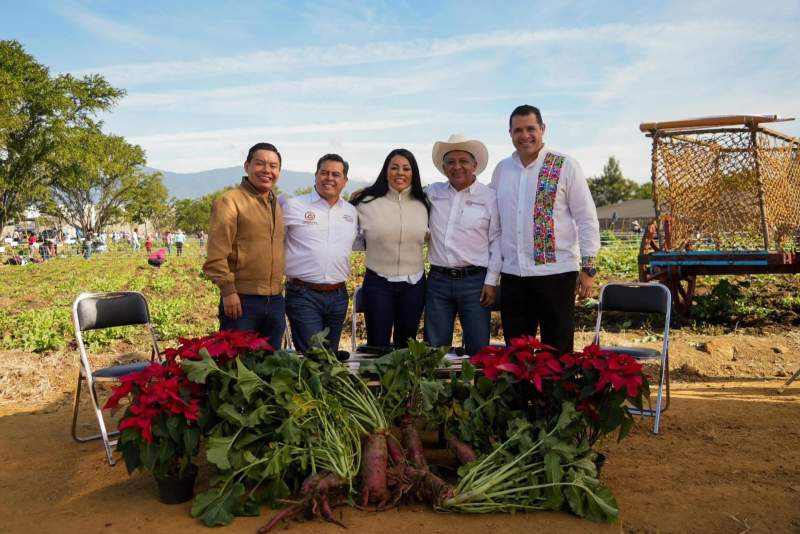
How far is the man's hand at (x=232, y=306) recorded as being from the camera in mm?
3900

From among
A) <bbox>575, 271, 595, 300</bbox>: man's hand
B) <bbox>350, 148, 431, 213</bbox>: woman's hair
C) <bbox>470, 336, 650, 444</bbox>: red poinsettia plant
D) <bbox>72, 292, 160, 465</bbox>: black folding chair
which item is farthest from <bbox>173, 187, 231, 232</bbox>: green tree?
<bbox>470, 336, 650, 444</bbox>: red poinsettia plant

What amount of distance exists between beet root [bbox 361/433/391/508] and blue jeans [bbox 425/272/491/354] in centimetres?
121

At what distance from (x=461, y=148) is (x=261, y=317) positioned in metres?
1.68

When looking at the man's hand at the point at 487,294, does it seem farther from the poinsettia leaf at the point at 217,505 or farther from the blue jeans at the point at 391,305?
the poinsettia leaf at the point at 217,505

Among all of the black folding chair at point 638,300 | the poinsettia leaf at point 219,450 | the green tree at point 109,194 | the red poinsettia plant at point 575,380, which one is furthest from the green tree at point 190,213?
the red poinsettia plant at point 575,380

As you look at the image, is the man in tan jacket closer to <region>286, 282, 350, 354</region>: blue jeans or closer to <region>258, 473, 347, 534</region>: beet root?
<region>286, 282, 350, 354</region>: blue jeans

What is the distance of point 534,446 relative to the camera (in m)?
3.05

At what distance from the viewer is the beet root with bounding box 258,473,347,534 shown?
2889 mm

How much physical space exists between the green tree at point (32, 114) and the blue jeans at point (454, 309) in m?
25.5

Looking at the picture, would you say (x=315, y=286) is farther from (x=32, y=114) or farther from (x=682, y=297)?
(x=32, y=114)

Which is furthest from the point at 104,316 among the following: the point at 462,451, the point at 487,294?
the point at 462,451

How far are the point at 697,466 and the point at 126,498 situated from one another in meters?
3.10

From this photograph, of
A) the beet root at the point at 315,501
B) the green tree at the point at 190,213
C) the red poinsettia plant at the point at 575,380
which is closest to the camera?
the beet root at the point at 315,501

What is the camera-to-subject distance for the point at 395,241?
414 centimetres
